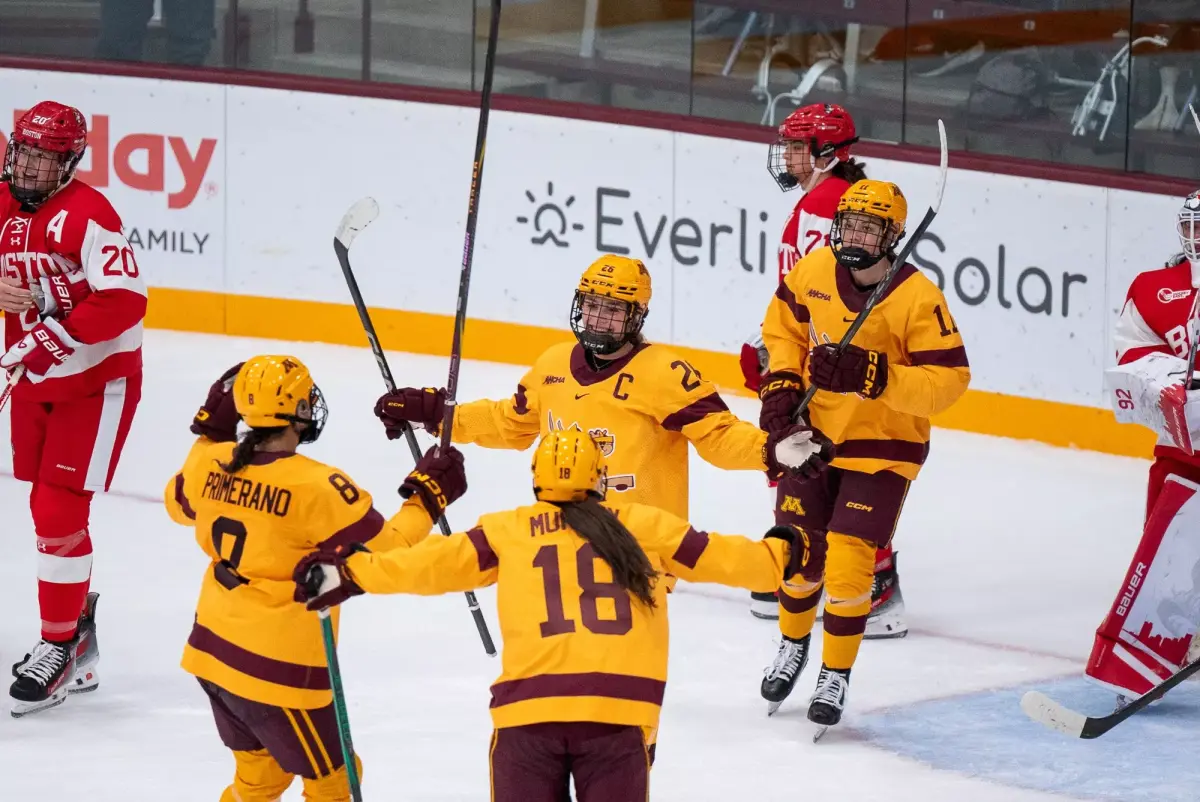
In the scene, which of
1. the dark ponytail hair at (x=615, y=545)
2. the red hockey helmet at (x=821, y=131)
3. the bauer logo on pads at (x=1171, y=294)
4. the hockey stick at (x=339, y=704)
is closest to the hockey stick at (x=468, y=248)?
the hockey stick at (x=339, y=704)

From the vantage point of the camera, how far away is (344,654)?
5.68m

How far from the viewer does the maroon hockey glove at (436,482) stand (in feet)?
13.0

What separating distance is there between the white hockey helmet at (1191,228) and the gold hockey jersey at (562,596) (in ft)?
6.79

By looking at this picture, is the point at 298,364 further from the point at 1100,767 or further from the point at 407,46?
the point at 407,46

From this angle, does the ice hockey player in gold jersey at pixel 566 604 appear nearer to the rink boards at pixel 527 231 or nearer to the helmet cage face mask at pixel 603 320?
the helmet cage face mask at pixel 603 320

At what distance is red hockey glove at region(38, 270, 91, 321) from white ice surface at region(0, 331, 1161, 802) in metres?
0.98

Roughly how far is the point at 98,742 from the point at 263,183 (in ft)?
16.2

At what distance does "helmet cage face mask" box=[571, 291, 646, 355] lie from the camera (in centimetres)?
430

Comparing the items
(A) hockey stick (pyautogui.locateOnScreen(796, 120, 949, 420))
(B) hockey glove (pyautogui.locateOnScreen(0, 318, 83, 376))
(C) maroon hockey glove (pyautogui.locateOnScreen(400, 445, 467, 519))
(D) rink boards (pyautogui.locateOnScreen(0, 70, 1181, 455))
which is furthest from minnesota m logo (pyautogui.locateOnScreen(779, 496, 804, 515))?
(D) rink boards (pyautogui.locateOnScreen(0, 70, 1181, 455))

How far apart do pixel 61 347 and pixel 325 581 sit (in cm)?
189

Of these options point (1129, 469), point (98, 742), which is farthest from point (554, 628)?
point (1129, 469)

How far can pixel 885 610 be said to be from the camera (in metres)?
6.01

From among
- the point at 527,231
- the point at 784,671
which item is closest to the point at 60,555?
the point at 784,671

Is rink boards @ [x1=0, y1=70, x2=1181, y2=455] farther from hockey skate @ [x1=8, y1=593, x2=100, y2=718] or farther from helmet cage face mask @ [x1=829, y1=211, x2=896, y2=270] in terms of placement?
hockey skate @ [x1=8, y1=593, x2=100, y2=718]
